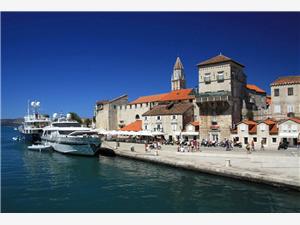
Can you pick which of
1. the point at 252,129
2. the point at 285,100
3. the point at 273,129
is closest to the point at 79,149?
the point at 252,129

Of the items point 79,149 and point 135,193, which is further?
point 79,149

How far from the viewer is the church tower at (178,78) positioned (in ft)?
300

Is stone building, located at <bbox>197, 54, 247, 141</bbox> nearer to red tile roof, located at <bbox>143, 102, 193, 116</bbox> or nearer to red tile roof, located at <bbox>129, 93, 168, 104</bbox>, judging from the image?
red tile roof, located at <bbox>143, 102, 193, 116</bbox>

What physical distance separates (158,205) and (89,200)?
4440mm

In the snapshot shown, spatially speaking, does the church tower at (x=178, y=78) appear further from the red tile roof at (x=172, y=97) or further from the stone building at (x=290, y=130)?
the stone building at (x=290, y=130)

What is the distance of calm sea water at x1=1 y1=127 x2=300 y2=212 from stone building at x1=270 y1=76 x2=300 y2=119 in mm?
19356

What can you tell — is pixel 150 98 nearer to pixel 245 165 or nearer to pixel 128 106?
pixel 128 106

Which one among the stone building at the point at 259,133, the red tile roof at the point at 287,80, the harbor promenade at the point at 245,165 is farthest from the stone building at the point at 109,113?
the red tile roof at the point at 287,80

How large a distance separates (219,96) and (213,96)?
958mm

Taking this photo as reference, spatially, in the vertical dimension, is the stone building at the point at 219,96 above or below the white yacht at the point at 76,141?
above

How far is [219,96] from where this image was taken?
4388 centimetres

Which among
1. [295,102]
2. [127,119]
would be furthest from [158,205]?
[127,119]

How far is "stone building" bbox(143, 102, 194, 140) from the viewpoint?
51500 millimetres

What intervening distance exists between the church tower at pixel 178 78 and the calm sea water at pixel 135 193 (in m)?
61.4
